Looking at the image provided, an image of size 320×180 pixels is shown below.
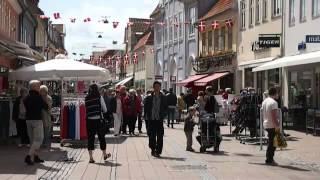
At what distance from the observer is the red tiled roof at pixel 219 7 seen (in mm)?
37053

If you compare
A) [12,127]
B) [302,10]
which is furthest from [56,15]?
[12,127]

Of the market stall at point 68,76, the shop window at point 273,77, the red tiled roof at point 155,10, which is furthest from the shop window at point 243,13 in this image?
the red tiled roof at point 155,10

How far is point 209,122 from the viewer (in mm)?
16406

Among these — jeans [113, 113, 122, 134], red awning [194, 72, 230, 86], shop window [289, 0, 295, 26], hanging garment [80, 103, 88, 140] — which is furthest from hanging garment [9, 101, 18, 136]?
red awning [194, 72, 230, 86]

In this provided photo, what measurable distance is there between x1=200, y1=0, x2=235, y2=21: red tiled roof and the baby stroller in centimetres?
2071

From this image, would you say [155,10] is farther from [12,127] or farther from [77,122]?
[12,127]

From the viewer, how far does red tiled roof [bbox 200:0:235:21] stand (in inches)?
1459

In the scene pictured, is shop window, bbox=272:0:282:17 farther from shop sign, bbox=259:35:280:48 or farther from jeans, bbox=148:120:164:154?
jeans, bbox=148:120:164:154

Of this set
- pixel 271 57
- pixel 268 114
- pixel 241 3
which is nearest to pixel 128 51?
pixel 241 3

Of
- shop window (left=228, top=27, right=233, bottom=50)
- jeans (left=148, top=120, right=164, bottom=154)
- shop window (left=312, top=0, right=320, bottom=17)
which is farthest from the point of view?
shop window (left=228, top=27, right=233, bottom=50)

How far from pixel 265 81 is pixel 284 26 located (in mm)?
3846

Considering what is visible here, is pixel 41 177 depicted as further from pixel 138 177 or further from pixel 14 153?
pixel 14 153

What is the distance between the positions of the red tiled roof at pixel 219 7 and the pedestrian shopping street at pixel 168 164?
19721 millimetres

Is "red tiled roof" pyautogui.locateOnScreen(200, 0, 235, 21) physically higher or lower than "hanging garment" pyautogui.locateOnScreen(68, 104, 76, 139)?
higher
